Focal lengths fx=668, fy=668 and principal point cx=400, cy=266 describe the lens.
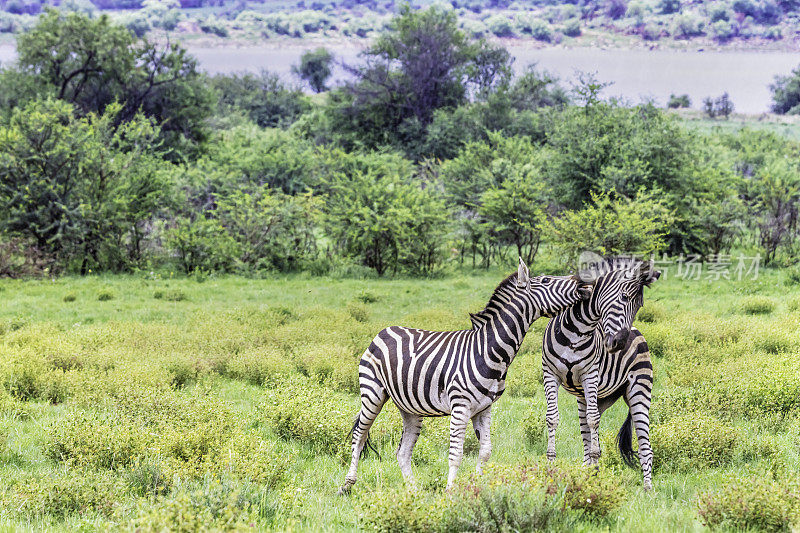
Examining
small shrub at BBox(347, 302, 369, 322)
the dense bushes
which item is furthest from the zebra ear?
small shrub at BBox(347, 302, 369, 322)

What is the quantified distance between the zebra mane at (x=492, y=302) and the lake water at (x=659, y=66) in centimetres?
6682

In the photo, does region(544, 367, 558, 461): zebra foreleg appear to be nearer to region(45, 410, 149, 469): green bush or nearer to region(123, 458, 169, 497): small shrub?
region(123, 458, 169, 497): small shrub

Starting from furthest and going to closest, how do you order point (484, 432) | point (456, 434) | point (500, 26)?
point (500, 26) < point (484, 432) < point (456, 434)

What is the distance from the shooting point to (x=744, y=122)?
59.6m

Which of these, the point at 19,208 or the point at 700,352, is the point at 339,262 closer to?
the point at 19,208

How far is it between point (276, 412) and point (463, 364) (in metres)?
3.56

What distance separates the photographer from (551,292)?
18.1 feet

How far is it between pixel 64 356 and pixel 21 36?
31.7 metres

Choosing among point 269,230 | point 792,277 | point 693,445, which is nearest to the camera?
point 693,445

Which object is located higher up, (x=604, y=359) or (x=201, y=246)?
(x=604, y=359)

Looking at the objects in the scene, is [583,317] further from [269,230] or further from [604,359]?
[269,230]

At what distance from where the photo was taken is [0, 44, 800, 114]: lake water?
3292 inches

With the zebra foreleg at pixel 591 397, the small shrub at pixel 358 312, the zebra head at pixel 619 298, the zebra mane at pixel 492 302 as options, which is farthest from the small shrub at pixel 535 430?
the small shrub at pixel 358 312

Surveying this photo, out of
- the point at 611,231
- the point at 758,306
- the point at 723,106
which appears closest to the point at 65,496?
the point at 758,306
